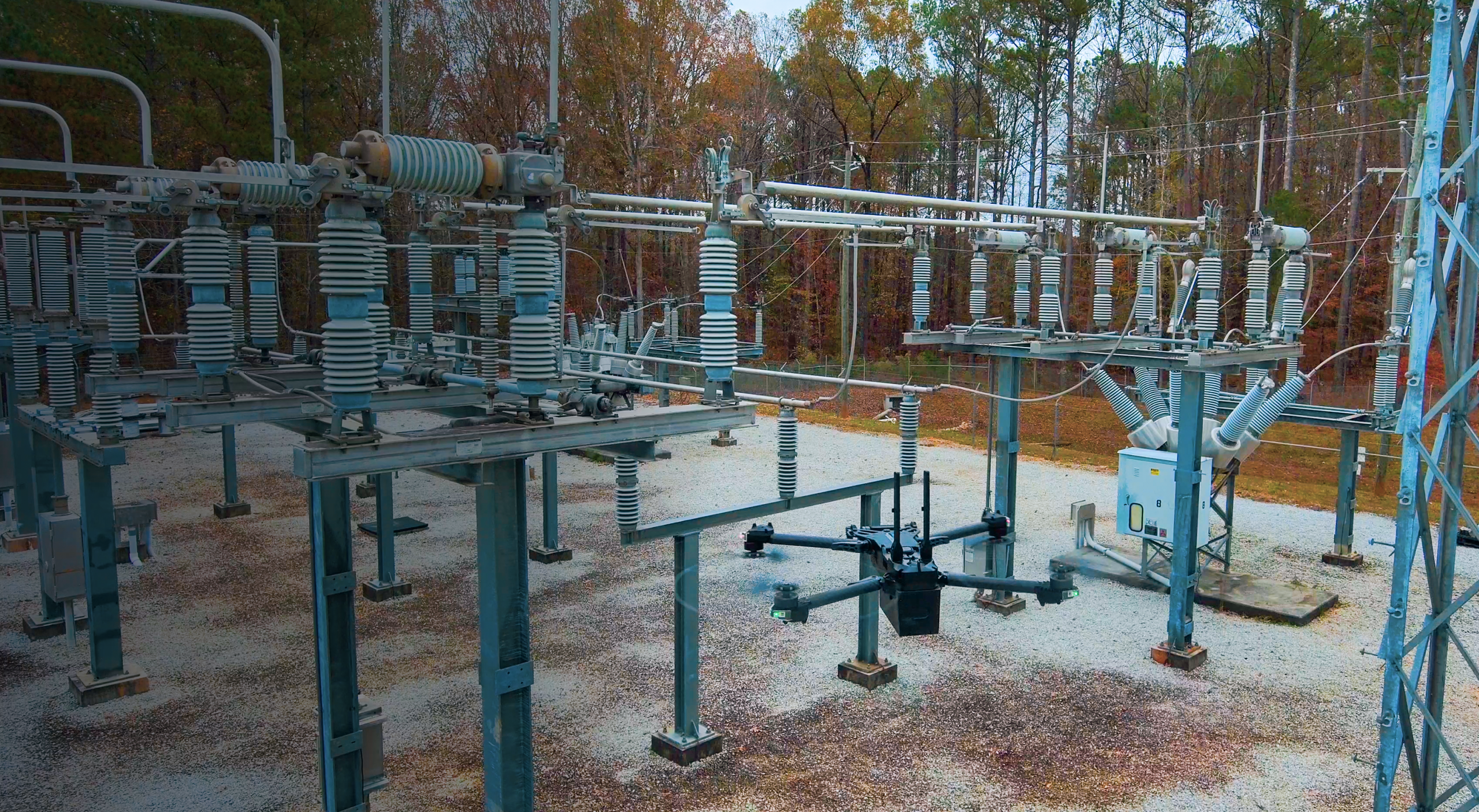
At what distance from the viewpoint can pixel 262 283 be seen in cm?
705

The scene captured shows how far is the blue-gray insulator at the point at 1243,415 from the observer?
32.4ft

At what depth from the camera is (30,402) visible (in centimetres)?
991

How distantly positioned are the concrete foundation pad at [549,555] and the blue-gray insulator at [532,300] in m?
6.91

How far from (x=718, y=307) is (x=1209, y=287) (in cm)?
580

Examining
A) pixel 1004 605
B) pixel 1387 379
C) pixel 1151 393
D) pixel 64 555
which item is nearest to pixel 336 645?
pixel 64 555

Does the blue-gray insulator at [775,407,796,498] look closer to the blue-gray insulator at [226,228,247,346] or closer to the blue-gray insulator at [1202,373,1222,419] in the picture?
the blue-gray insulator at [226,228,247,346]

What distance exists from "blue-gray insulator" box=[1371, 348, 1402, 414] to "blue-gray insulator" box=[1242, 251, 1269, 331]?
95.2 inches

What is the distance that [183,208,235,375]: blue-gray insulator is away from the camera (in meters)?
5.93

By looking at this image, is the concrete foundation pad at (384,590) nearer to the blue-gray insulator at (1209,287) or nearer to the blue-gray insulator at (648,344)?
the blue-gray insulator at (648,344)

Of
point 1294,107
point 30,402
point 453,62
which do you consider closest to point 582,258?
point 453,62

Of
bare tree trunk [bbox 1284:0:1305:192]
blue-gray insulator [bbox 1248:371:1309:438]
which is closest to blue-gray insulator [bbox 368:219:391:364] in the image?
blue-gray insulator [bbox 1248:371:1309:438]

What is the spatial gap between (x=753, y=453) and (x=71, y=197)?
12410 mm

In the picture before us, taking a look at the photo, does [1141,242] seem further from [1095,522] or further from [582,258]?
[582,258]

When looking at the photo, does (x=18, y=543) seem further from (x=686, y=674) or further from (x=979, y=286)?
(x=979, y=286)
